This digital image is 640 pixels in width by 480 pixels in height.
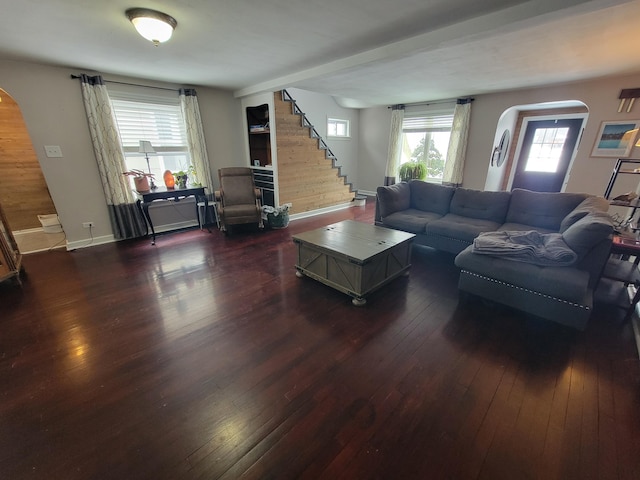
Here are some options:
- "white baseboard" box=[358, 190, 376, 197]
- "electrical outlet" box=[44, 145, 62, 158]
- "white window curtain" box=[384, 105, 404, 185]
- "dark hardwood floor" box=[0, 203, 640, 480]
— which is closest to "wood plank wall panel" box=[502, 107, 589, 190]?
"white window curtain" box=[384, 105, 404, 185]

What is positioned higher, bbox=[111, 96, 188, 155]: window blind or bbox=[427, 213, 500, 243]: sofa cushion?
bbox=[111, 96, 188, 155]: window blind

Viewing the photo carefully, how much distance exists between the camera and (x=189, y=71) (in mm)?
3648

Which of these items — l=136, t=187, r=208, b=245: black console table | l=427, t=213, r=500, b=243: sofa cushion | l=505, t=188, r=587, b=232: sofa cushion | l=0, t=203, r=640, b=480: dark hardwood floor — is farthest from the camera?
l=136, t=187, r=208, b=245: black console table

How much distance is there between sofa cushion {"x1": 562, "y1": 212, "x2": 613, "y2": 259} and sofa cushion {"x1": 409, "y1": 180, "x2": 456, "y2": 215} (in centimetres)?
176

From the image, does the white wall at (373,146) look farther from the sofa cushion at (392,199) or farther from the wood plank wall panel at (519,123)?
the sofa cushion at (392,199)

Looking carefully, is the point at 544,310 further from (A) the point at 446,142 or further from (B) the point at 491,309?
(A) the point at 446,142

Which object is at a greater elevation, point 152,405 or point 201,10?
point 201,10

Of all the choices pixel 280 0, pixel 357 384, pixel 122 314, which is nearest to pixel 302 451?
pixel 357 384

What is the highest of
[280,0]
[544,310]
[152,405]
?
[280,0]

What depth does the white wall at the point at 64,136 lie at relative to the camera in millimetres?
3271

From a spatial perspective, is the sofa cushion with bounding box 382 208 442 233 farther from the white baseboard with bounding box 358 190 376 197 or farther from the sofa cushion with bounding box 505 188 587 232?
the white baseboard with bounding box 358 190 376 197

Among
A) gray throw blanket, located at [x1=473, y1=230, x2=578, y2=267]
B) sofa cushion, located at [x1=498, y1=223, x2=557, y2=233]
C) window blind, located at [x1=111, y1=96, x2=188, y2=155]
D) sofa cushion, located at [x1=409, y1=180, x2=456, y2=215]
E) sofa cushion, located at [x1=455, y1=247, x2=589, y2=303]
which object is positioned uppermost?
window blind, located at [x1=111, y1=96, x2=188, y2=155]

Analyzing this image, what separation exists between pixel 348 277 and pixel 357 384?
3.31 feet

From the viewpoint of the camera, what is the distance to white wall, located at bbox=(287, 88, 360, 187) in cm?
591
